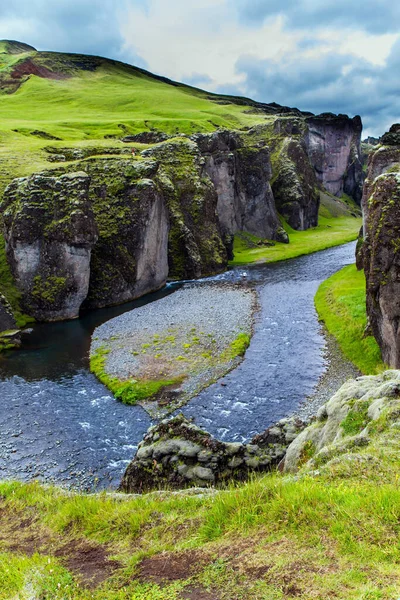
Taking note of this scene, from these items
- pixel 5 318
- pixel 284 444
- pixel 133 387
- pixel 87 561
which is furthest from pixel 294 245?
pixel 87 561

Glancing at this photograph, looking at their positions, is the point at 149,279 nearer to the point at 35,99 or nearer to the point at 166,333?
the point at 166,333

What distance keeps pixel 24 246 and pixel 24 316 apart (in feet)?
31.3

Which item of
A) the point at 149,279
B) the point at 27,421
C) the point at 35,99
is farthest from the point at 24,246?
the point at 35,99

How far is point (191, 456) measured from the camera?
18578mm

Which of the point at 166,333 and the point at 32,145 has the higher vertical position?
the point at 32,145

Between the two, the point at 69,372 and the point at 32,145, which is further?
the point at 32,145

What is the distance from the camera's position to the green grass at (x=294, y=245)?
97412 mm

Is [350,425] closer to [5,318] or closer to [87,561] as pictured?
[87,561]

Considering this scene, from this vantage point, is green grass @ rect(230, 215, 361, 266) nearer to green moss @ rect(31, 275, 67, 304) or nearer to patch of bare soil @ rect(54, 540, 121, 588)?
green moss @ rect(31, 275, 67, 304)

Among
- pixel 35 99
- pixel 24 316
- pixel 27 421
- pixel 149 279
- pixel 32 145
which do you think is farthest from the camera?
pixel 35 99

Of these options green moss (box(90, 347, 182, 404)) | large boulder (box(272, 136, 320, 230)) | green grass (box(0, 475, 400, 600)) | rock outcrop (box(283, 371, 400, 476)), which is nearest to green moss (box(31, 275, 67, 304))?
green moss (box(90, 347, 182, 404))

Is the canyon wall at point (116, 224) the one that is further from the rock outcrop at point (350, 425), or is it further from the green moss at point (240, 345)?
the rock outcrop at point (350, 425)

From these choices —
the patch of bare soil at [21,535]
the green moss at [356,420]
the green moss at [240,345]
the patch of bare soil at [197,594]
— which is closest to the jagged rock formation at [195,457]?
the green moss at [356,420]

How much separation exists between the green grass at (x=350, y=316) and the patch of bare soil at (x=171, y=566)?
27993mm
